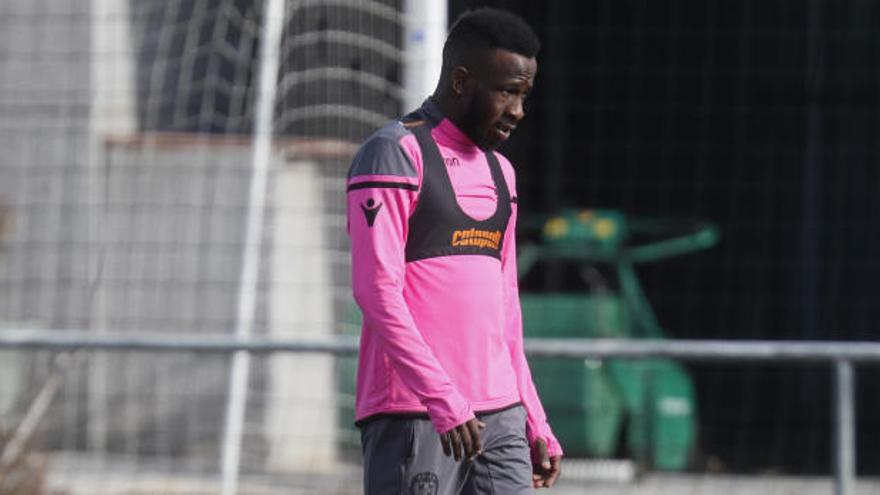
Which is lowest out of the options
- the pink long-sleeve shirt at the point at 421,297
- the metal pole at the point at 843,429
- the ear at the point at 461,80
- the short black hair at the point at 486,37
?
the metal pole at the point at 843,429

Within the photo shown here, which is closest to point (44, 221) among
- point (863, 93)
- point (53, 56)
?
point (53, 56)

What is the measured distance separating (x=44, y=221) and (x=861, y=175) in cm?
559

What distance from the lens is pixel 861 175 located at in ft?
37.8

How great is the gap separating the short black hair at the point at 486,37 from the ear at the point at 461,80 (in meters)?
0.02

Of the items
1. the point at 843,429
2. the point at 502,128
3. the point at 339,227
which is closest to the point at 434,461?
the point at 502,128

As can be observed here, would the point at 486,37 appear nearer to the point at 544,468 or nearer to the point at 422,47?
the point at 544,468

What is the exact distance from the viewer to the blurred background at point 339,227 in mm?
7980

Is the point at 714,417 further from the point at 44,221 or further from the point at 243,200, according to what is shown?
the point at 44,221

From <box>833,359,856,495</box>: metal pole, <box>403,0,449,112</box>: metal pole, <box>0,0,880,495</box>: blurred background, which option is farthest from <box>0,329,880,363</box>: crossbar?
<box>403,0,449,112</box>: metal pole

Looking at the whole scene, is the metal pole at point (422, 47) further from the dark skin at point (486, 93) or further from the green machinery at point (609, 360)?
the green machinery at point (609, 360)

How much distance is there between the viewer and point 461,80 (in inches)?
162

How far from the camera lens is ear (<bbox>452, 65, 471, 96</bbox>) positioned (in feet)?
13.4

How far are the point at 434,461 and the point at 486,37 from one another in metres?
1.02

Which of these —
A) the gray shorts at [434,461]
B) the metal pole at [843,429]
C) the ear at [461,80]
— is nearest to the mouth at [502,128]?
the ear at [461,80]
